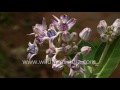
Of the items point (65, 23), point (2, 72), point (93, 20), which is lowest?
point (2, 72)

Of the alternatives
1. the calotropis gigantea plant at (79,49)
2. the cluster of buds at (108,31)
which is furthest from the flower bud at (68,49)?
the cluster of buds at (108,31)

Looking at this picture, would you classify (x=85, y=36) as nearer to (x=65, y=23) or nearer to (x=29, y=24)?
(x=65, y=23)

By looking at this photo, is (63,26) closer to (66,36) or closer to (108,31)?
(66,36)

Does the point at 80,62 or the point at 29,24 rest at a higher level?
the point at 29,24

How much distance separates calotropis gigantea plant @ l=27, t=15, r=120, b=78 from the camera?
1587 millimetres

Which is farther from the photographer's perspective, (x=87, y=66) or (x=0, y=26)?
(x=0, y=26)

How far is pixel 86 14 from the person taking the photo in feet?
12.9

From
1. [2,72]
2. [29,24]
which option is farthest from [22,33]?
[2,72]

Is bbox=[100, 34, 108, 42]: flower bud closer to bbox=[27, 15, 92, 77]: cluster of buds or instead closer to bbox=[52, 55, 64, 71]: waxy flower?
bbox=[27, 15, 92, 77]: cluster of buds

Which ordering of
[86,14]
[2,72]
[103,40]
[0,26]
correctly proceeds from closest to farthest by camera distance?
1. [103,40]
2. [2,72]
3. [0,26]
4. [86,14]

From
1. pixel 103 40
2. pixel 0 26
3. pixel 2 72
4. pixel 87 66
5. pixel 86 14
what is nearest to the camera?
pixel 103 40

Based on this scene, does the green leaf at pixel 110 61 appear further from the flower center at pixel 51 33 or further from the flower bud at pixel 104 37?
the flower center at pixel 51 33

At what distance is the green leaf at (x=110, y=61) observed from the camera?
5.46 ft

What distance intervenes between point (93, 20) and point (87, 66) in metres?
2.16
